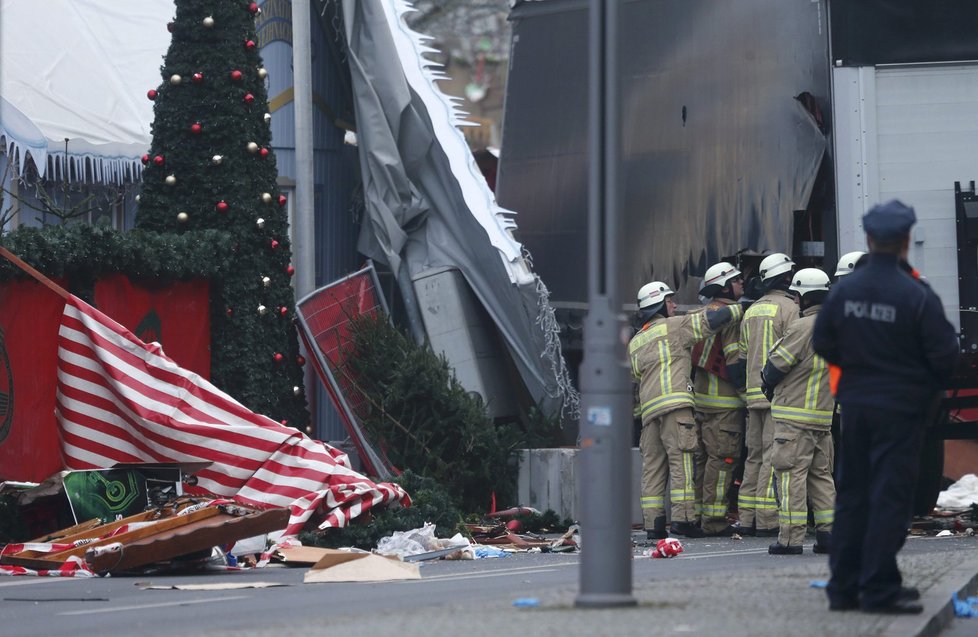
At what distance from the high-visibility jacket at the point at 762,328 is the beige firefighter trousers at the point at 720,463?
0.72 metres

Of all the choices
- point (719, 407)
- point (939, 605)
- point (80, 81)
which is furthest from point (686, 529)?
point (80, 81)

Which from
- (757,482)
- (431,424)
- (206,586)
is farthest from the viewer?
(431,424)

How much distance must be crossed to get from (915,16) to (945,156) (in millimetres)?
1141

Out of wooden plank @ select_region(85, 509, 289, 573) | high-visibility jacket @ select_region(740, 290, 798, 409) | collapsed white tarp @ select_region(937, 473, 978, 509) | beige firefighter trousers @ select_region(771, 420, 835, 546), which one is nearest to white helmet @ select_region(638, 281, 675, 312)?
high-visibility jacket @ select_region(740, 290, 798, 409)

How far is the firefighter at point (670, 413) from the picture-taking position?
43.7 ft

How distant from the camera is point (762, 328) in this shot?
40.6ft

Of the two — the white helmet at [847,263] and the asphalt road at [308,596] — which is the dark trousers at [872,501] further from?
the white helmet at [847,263]

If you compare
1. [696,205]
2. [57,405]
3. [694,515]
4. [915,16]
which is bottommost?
[694,515]

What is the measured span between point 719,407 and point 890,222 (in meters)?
6.43

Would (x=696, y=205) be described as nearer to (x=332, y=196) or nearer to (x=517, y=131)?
(x=517, y=131)

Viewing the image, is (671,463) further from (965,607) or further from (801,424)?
(965,607)

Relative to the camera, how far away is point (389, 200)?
16562 millimetres

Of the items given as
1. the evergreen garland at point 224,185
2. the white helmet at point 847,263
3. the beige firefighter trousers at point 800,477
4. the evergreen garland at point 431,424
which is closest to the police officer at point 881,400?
the beige firefighter trousers at point 800,477

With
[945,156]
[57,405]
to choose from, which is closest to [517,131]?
[945,156]
